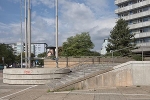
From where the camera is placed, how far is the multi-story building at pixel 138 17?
6192cm

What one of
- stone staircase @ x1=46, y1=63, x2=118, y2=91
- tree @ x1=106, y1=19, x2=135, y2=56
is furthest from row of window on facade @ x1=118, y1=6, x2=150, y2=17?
stone staircase @ x1=46, y1=63, x2=118, y2=91

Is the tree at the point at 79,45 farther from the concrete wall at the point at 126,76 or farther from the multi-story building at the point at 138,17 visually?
the concrete wall at the point at 126,76

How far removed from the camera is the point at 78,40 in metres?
59.3

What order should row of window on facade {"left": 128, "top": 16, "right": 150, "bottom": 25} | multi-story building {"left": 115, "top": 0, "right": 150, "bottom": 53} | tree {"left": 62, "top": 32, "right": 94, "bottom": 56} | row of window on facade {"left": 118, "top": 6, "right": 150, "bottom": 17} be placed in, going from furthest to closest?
row of window on facade {"left": 118, "top": 6, "right": 150, "bottom": 17}, row of window on facade {"left": 128, "top": 16, "right": 150, "bottom": 25}, multi-story building {"left": 115, "top": 0, "right": 150, "bottom": 53}, tree {"left": 62, "top": 32, "right": 94, "bottom": 56}

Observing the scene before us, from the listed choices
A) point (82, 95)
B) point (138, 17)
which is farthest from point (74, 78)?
point (138, 17)

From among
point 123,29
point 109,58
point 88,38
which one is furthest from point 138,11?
point 109,58

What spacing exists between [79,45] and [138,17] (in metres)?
19.8

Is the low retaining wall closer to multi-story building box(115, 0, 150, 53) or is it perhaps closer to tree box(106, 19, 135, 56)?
tree box(106, 19, 135, 56)

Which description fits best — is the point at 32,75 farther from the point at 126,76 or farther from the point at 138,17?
the point at 138,17

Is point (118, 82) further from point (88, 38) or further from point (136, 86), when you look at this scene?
point (88, 38)

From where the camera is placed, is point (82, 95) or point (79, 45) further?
point (79, 45)

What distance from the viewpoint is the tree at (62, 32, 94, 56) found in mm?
54875

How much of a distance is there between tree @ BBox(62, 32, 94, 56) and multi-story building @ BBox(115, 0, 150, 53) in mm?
12347

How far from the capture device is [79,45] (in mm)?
57469
